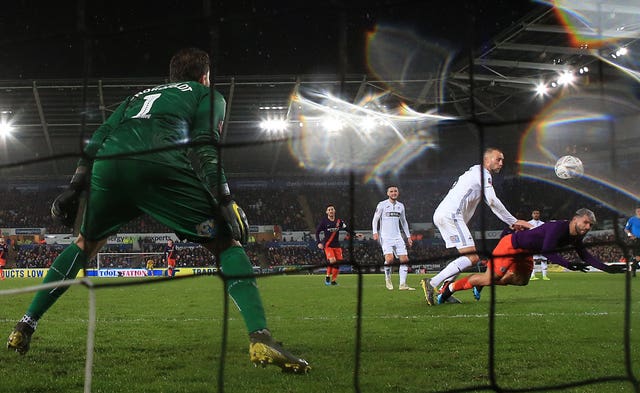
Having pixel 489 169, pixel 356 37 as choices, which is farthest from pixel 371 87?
pixel 489 169

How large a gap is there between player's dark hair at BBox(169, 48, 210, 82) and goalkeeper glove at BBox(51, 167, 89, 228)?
2.34 feet

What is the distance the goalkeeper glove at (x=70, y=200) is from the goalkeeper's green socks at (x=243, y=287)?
89 cm

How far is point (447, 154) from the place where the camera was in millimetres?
24703

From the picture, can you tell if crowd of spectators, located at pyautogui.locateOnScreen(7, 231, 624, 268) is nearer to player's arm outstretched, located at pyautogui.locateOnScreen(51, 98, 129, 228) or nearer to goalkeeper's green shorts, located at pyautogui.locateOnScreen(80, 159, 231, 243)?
player's arm outstretched, located at pyautogui.locateOnScreen(51, 98, 129, 228)

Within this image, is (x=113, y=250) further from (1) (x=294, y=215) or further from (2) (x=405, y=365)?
(2) (x=405, y=365)

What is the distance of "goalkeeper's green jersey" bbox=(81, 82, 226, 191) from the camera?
2834mm

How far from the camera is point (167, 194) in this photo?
9.18ft

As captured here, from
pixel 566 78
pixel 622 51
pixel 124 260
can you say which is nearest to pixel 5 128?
pixel 124 260

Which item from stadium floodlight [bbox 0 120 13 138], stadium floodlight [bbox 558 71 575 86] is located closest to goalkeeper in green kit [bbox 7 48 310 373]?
stadium floodlight [bbox 558 71 575 86]

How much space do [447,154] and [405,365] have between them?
73.6ft

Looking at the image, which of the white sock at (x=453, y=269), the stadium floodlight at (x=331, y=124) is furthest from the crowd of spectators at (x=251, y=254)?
the white sock at (x=453, y=269)

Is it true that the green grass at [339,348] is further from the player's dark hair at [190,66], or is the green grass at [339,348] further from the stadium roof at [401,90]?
the stadium roof at [401,90]

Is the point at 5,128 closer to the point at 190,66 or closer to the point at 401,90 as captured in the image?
the point at 401,90

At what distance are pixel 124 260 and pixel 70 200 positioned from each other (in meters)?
20.0
